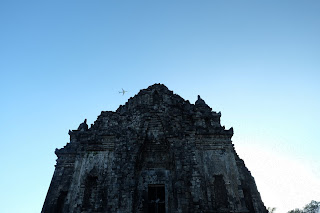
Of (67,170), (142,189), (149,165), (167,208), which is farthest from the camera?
(67,170)

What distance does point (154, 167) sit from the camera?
13203mm

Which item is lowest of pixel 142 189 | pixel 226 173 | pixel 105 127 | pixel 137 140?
pixel 142 189

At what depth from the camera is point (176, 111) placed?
1509 centimetres

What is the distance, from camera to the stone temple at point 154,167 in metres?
11.9

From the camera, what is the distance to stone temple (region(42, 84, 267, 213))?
38.9ft

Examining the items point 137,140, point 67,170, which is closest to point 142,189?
point 137,140

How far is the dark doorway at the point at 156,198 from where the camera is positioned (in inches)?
466

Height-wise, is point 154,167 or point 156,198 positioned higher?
point 154,167

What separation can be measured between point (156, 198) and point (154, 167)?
1774 millimetres

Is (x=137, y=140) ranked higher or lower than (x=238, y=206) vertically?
higher

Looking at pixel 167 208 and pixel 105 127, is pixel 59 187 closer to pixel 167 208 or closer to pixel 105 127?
pixel 105 127

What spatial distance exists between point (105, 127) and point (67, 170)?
3.80 m

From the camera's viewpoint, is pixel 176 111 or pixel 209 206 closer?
pixel 209 206

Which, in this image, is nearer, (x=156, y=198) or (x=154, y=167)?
(x=156, y=198)
